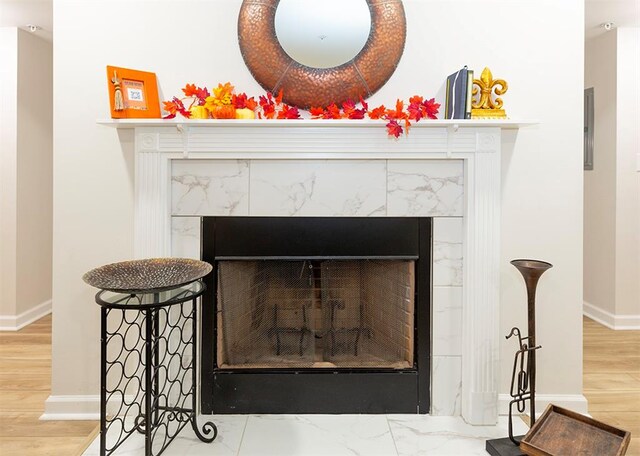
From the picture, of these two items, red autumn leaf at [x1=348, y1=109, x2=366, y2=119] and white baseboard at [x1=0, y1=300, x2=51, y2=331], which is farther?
white baseboard at [x1=0, y1=300, x2=51, y2=331]

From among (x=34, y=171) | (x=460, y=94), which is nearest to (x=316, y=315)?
(x=460, y=94)

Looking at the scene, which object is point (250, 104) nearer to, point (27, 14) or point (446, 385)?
point (446, 385)

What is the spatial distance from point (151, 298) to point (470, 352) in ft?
4.80

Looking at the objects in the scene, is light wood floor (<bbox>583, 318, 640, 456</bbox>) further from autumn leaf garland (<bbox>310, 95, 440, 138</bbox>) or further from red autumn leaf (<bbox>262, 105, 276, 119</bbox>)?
red autumn leaf (<bbox>262, 105, 276, 119</bbox>)

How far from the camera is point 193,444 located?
208cm

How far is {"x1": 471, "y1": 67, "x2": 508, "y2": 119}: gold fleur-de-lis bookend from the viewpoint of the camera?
222 centimetres

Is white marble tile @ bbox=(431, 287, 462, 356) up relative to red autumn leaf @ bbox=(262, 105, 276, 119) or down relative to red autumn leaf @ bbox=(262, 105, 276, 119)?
down

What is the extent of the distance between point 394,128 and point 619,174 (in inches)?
107

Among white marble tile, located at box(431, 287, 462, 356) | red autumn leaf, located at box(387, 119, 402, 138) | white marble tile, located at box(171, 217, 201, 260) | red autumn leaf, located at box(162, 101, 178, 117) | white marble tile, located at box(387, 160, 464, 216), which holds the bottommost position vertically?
white marble tile, located at box(431, 287, 462, 356)

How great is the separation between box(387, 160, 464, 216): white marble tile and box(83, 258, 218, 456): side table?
0.97 meters

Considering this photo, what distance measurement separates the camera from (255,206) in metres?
2.29

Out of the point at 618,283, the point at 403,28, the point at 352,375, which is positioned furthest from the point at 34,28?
the point at 618,283

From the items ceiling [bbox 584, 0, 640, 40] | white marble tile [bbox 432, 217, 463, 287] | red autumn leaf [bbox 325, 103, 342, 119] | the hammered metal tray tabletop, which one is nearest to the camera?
the hammered metal tray tabletop

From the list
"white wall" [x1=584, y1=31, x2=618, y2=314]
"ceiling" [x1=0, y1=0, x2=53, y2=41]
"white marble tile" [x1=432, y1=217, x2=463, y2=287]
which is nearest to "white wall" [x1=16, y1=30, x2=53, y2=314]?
"ceiling" [x1=0, y1=0, x2=53, y2=41]
